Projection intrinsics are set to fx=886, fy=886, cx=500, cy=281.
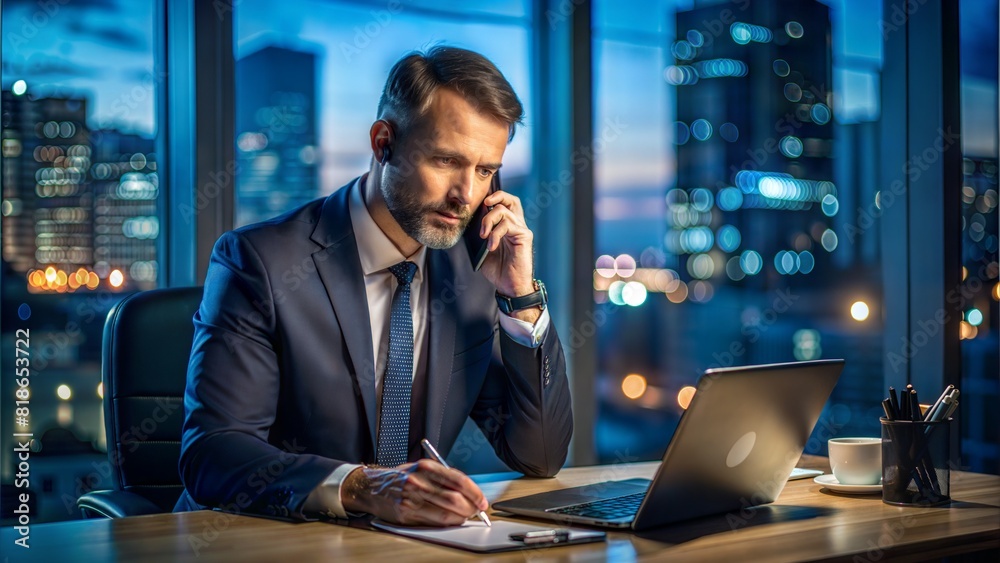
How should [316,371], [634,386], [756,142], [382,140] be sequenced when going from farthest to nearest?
[756,142], [634,386], [382,140], [316,371]

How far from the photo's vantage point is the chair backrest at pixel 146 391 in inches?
73.0

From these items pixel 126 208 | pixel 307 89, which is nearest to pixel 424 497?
pixel 126 208

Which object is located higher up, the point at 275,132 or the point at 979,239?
the point at 275,132

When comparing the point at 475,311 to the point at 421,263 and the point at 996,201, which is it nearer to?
the point at 421,263

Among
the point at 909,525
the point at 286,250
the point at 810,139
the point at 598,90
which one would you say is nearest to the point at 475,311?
the point at 286,250

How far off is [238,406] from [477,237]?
2.13ft

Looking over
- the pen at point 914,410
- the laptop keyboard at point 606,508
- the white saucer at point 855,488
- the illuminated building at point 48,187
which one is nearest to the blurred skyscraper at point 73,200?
the illuminated building at point 48,187

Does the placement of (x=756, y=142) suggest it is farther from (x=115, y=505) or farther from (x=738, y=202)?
(x=115, y=505)

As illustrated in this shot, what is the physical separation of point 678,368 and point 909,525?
8.57 ft

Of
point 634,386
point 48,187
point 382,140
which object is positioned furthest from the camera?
point 634,386

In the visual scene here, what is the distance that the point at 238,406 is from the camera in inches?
61.2

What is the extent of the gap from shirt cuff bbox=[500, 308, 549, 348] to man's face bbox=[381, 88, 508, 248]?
0.21 m

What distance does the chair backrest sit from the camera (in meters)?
1.85

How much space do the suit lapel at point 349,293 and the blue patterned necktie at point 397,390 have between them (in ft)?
0.11
